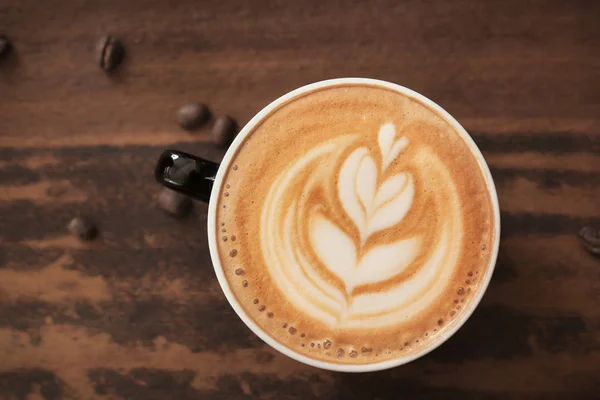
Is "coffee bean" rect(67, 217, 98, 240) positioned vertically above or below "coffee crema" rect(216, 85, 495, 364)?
below

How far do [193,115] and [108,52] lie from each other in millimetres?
192

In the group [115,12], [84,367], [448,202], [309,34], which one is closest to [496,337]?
[448,202]

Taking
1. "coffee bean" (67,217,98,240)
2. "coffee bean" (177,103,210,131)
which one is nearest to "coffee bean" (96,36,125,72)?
"coffee bean" (177,103,210,131)

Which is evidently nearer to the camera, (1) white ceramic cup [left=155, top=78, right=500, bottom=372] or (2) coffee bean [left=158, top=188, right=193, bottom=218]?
(1) white ceramic cup [left=155, top=78, right=500, bottom=372]

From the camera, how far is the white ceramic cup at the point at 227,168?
680mm

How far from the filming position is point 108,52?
93 centimetres

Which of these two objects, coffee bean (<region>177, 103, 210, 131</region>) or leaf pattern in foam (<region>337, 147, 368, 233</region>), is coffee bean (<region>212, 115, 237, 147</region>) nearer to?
coffee bean (<region>177, 103, 210, 131</region>)

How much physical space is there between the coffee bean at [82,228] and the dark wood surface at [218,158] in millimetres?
20

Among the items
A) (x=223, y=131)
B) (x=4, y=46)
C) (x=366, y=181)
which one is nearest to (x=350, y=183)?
(x=366, y=181)

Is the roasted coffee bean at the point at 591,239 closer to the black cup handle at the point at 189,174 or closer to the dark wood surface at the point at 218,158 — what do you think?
the dark wood surface at the point at 218,158

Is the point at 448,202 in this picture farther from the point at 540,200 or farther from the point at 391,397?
the point at 391,397

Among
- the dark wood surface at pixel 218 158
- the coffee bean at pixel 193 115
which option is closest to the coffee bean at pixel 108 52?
the dark wood surface at pixel 218 158

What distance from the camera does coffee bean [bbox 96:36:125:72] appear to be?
0.93 meters

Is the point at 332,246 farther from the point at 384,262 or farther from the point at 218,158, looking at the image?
the point at 218,158
